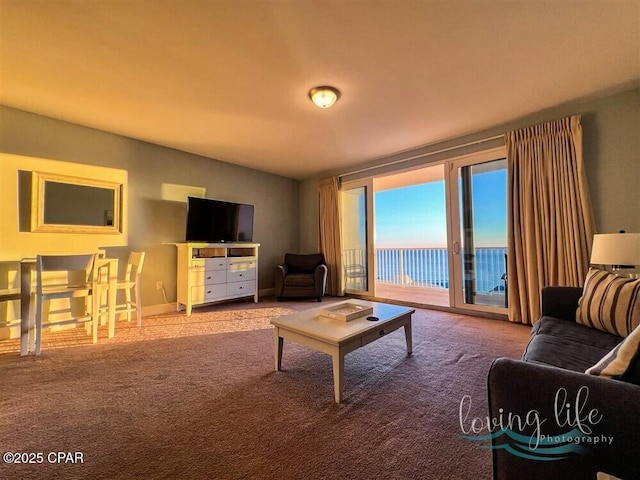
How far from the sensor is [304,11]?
167 cm

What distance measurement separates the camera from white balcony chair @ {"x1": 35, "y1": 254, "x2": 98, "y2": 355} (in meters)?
2.39

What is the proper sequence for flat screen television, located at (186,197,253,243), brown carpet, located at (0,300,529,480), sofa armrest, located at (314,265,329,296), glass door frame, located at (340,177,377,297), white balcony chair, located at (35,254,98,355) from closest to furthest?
brown carpet, located at (0,300,529,480), white balcony chair, located at (35,254,98,355), flat screen television, located at (186,197,253,243), sofa armrest, located at (314,265,329,296), glass door frame, located at (340,177,377,297)

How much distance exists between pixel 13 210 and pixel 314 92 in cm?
338

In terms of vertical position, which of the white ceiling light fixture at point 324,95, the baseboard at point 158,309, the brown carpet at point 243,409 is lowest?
the brown carpet at point 243,409

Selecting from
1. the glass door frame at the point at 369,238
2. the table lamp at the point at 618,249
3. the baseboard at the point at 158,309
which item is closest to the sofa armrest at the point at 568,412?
the table lamp at the point at 618,249

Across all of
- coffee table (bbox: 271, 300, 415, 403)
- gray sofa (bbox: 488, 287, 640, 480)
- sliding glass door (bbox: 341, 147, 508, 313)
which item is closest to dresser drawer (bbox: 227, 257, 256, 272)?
sliding glass door (bbox: 341, 147, 508, 313)

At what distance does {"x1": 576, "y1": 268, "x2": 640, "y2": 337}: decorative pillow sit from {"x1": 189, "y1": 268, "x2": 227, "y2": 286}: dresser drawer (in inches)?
156

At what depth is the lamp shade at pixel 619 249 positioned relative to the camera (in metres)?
1.93

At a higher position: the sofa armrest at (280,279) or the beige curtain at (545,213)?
the beige curtain at (545,213)

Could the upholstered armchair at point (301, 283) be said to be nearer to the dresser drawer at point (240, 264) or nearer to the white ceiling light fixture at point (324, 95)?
the dresser drawer at point (240, 264)

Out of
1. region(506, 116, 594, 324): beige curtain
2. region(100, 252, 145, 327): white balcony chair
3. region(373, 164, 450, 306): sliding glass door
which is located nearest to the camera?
region(506, 116, 594, 324): beige curtain

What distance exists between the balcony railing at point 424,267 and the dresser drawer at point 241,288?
1749mm

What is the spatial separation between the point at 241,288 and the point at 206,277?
61 centimetres

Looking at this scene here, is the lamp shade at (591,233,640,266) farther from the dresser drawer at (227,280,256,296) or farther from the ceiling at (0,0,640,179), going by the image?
the dresser drawer at (227,280,256,296)
